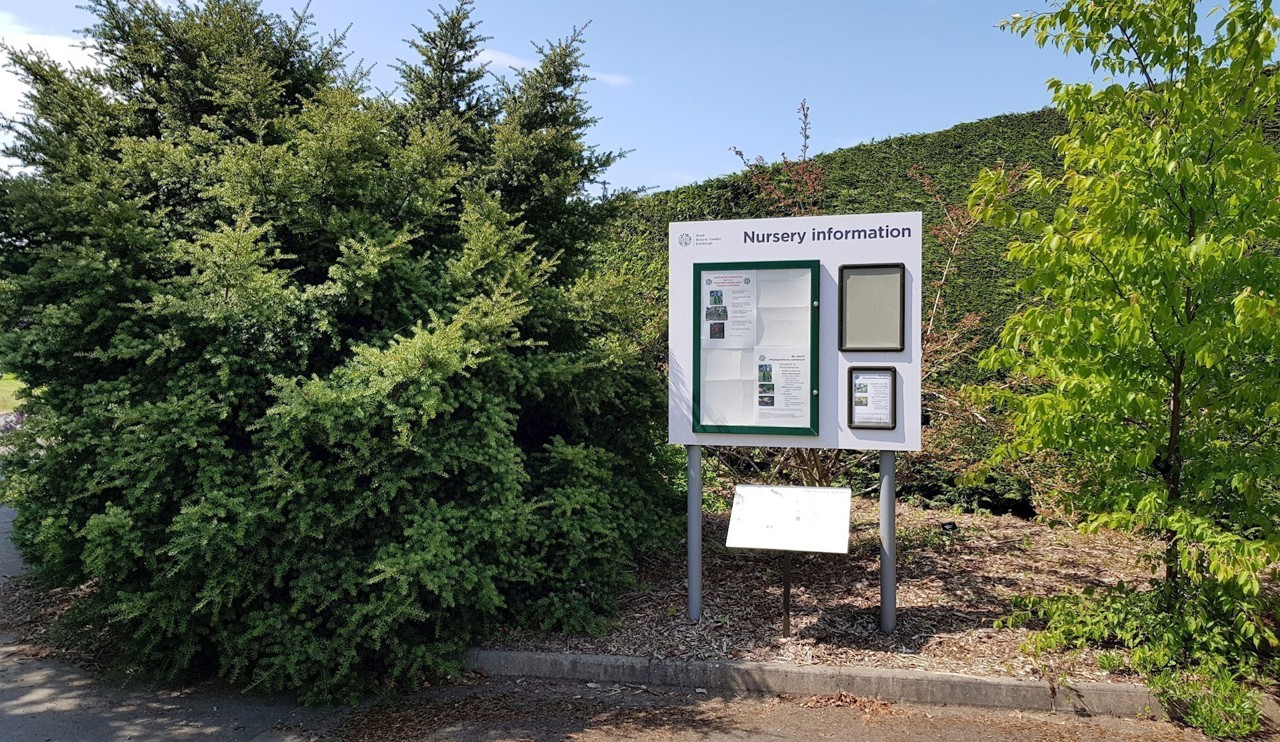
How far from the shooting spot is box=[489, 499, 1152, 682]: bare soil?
494cm

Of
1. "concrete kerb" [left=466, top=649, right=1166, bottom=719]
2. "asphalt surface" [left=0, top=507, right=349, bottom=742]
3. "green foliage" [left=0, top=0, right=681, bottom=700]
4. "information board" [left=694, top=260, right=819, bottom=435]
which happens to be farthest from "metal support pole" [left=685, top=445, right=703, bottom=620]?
"asphalt surface" [left=0, top=507, right=349, bottom=742]

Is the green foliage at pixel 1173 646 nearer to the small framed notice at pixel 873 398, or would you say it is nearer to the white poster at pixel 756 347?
the small framed notice at pixel 873 398

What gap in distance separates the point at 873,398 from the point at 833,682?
65.1 inches

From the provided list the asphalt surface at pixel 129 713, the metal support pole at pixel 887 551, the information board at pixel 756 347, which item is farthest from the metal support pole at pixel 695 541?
the asphalt surface at pixel 129 713

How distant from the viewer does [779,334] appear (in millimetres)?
5305

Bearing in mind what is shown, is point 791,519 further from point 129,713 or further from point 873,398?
point 129,713

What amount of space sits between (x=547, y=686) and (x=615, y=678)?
0.39 m

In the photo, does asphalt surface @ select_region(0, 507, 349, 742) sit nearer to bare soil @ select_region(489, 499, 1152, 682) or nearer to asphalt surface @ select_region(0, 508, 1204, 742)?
asphalt surface @ select_region(0, 508, 1204, 742)

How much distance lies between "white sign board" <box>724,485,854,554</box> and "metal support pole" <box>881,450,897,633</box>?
0.27 metres

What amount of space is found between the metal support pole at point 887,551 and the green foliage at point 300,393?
1625 millimetres

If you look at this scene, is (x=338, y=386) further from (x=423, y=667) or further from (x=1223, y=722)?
(x=1223, y=722)

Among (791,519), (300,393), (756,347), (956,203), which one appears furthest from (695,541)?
(956,203)

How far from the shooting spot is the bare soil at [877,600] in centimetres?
494

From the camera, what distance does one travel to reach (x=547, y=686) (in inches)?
191
